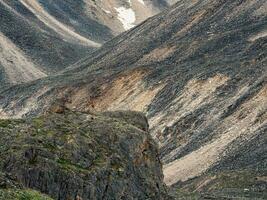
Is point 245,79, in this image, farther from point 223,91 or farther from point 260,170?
point 260,170

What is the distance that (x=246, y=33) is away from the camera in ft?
214

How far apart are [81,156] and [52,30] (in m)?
104

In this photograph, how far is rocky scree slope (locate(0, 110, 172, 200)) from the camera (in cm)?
1873

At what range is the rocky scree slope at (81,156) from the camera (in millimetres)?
18734

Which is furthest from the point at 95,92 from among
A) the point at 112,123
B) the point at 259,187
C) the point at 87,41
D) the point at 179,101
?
the point at 87,41

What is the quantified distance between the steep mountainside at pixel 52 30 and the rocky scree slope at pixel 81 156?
72.7 metres

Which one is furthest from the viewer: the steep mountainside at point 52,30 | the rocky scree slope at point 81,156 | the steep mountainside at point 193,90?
the steep mountainside at point 52,30

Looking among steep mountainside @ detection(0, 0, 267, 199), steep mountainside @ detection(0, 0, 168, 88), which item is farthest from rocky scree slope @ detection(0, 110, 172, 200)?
steep mountainside @ detection(0, 0, 168, 88)

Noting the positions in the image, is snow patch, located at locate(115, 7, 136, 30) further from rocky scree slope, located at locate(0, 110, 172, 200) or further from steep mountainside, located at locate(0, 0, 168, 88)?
rocky scree slope, located at locate(0, 110, 172, 200)

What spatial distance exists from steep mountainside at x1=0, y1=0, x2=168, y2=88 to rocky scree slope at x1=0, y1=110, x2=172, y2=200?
72741 millimetres

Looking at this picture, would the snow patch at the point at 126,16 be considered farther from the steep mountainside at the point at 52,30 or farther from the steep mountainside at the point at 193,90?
the steep mountainside at the point at 193,90

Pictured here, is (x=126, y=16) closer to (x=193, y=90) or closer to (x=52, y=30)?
(x=52, y=30)

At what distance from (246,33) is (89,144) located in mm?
46828

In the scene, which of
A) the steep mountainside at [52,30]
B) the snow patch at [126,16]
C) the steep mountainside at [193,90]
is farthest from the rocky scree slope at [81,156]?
the snow patch at [126,16]
